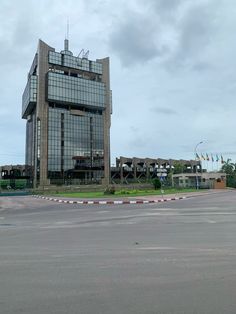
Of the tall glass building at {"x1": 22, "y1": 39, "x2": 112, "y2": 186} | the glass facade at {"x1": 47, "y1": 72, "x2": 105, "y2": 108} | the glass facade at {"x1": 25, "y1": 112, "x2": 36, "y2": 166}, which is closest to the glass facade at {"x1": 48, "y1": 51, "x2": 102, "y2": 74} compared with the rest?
the tall glass building at {"x1": 22, "y1": 39, "x2": 112, "y2": 186}

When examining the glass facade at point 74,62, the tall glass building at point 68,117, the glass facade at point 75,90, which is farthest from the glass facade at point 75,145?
the glass facade at point 74,62

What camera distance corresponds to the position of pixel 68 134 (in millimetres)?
123125

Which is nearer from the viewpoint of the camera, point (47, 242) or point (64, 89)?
point (47, 242)

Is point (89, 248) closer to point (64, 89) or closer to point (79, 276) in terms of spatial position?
point (79, 276)

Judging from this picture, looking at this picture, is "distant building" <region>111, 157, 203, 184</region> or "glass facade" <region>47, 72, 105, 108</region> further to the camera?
"distant building" <region>111, 157, 203, 184</region>

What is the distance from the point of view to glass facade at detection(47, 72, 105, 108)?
118 meters

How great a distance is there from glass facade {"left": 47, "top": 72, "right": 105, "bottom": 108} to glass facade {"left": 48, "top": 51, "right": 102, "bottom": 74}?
5.47 m

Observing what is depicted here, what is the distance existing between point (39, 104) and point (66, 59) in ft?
63.8

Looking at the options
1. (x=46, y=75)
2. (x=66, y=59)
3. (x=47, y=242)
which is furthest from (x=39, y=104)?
(x=47, y=242)

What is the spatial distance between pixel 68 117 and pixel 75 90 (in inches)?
363

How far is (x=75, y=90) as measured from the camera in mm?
123250

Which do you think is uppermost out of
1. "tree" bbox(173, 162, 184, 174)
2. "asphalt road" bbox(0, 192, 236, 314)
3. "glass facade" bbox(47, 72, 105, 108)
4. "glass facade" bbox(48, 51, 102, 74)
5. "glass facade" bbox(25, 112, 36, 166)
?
"glass facade" bbox(48, 51, 102, 74)

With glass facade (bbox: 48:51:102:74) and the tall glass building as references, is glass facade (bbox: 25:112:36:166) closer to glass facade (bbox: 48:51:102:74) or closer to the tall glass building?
the tall glass building

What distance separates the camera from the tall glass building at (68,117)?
11694 centimetres
